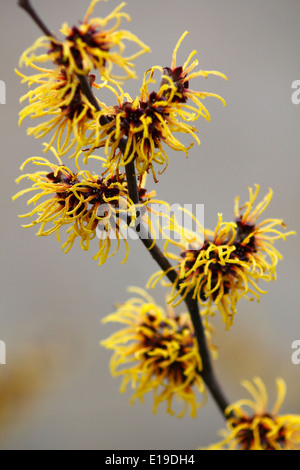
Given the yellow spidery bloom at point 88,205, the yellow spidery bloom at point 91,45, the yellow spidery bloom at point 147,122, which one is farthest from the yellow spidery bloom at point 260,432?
the yellow spidery bloom at point 91,45

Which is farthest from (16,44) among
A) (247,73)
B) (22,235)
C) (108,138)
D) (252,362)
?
(108,138)

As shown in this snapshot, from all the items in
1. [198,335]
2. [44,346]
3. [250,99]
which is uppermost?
[250,99]

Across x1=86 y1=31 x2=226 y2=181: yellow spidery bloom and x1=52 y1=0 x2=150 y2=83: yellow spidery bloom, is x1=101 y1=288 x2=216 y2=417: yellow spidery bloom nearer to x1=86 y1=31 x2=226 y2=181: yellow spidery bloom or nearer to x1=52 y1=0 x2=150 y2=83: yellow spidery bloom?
x1=86 y1=31 x2=226 y2=181: yellow spidery bloom

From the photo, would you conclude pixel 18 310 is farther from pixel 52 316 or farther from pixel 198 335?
pixel 198 335

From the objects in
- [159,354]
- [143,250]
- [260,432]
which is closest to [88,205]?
[159,354]

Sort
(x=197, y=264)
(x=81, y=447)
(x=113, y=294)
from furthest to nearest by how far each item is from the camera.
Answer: (x=113, y=294)
(x=81, y=447)
(x=197, y=264)

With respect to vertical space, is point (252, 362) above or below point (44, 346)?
below

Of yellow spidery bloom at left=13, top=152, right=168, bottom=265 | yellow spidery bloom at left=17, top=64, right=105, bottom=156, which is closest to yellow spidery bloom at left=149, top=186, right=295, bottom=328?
yellow spidery bloom at left=13, top=152, right=168, bottom=265

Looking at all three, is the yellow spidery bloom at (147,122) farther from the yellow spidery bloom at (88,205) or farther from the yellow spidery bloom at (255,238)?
the yellow spidery bloom at (255,238)
